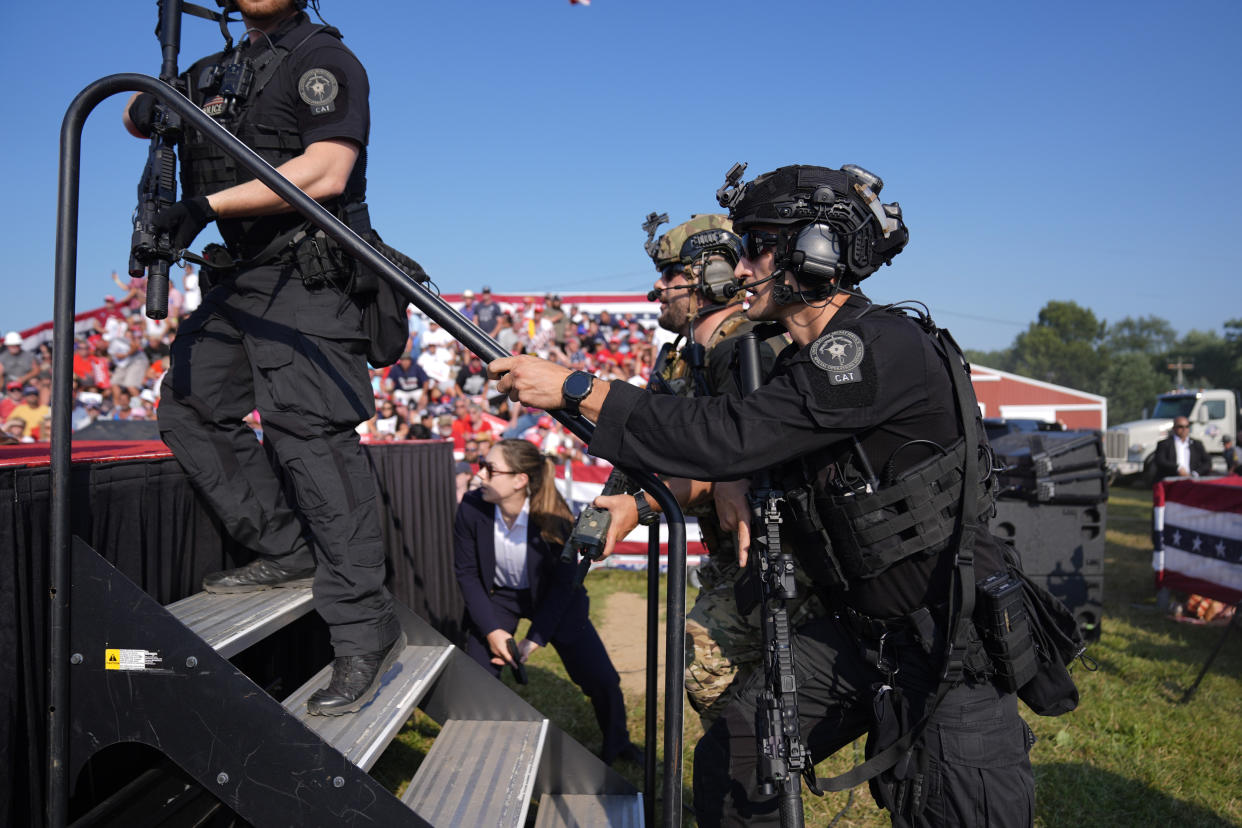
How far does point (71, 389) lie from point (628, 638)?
6246 millimetres

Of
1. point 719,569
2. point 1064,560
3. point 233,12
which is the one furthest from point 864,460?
point 1064,560

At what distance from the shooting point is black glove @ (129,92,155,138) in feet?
9.56

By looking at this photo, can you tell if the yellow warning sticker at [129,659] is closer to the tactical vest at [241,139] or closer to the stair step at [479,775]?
the stair step at [479,775]

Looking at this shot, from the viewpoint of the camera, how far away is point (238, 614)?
114 inches

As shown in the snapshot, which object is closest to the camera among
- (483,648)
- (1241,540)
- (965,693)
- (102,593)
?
(102,593)

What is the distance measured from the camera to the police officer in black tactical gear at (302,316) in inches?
111

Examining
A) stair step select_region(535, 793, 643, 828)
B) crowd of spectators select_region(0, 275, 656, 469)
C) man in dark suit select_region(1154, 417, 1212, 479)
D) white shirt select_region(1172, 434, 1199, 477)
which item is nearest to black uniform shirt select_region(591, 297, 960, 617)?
stair step select_region(535, 793, 643, 828)

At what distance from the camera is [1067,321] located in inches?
3642

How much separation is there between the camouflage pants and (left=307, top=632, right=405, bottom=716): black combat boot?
1.42 metres

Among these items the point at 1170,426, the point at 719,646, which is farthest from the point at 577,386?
the point at 1170,426

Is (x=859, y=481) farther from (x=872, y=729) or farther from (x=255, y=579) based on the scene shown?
(x=255, y=579)

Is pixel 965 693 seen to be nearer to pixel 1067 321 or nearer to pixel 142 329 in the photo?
pixel 142 329

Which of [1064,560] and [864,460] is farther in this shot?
[1064,560]

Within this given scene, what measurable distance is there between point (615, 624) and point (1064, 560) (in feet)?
13.3
